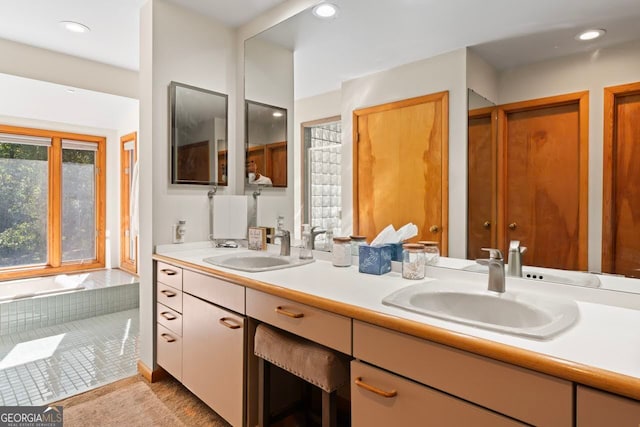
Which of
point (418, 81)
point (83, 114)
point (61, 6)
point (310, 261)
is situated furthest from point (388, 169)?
point (83, 114)

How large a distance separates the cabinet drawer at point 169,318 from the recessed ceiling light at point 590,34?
2.22m

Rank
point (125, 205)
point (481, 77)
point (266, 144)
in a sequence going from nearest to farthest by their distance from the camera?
point (481, 77) < point (266, 144) < point (125, 205)

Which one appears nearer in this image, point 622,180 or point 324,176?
point 622,180

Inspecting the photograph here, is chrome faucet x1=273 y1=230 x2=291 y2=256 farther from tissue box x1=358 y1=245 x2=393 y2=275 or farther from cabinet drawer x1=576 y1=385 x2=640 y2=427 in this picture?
cabinet drawer x1=576 y1=385 x2=640 y2=427

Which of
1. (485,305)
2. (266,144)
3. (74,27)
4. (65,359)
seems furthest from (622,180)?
(65,359)

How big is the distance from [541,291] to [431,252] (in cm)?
44

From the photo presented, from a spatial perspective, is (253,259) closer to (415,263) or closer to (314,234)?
(314,234)

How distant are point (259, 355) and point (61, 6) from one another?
2460mm

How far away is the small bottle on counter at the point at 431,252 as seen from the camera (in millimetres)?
1584

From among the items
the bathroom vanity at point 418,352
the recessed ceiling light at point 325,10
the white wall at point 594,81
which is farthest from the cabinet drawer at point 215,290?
the recessed ceiling light at point 325,10

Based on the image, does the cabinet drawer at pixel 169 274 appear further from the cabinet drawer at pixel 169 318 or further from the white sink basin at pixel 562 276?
the white sink basin at pixel 562 276

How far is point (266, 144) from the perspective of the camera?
98.3 inches

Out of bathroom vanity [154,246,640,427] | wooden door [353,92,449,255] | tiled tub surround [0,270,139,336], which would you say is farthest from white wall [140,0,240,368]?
A: tiled tub surround [0,270,139,336]

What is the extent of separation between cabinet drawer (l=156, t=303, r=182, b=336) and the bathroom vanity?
22 cm
